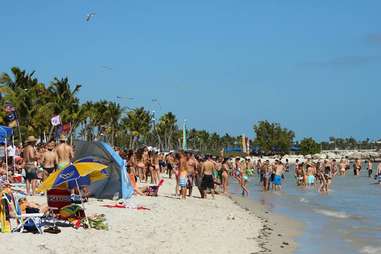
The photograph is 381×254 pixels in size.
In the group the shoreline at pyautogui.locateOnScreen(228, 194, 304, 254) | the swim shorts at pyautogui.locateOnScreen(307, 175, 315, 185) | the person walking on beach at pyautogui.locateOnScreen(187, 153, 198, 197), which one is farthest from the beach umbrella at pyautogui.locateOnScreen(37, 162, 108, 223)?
the swim shorts at pyautogui.locateOnScreen(307, 175, 315, 185)

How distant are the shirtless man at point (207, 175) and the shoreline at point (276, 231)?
3.89 feet

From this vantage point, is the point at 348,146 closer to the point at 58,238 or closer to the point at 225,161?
the point at 225,161

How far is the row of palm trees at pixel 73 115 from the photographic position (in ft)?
122

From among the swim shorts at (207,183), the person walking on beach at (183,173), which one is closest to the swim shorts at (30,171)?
the person walking on beach at (183,173)

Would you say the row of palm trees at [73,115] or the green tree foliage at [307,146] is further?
the green tree foliage at [307,146]

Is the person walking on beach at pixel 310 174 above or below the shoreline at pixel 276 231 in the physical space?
above

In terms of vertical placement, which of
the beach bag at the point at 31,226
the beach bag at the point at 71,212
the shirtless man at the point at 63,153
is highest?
the shirtless man at the point at 63,153

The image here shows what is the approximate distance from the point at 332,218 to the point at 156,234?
297 inches

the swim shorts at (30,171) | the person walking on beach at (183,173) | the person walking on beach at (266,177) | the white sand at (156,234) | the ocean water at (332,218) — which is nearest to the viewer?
the white sand at (156,234)

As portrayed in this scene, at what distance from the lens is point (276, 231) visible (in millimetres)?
14070

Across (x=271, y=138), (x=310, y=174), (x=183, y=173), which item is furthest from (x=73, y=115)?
(x=271, y=138)

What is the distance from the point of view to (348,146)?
18175cm

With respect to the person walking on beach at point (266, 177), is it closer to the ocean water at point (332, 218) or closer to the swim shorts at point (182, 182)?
the ocean water at point (332, 218)

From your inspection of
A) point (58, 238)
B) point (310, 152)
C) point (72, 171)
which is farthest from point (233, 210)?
point (310, 152)
